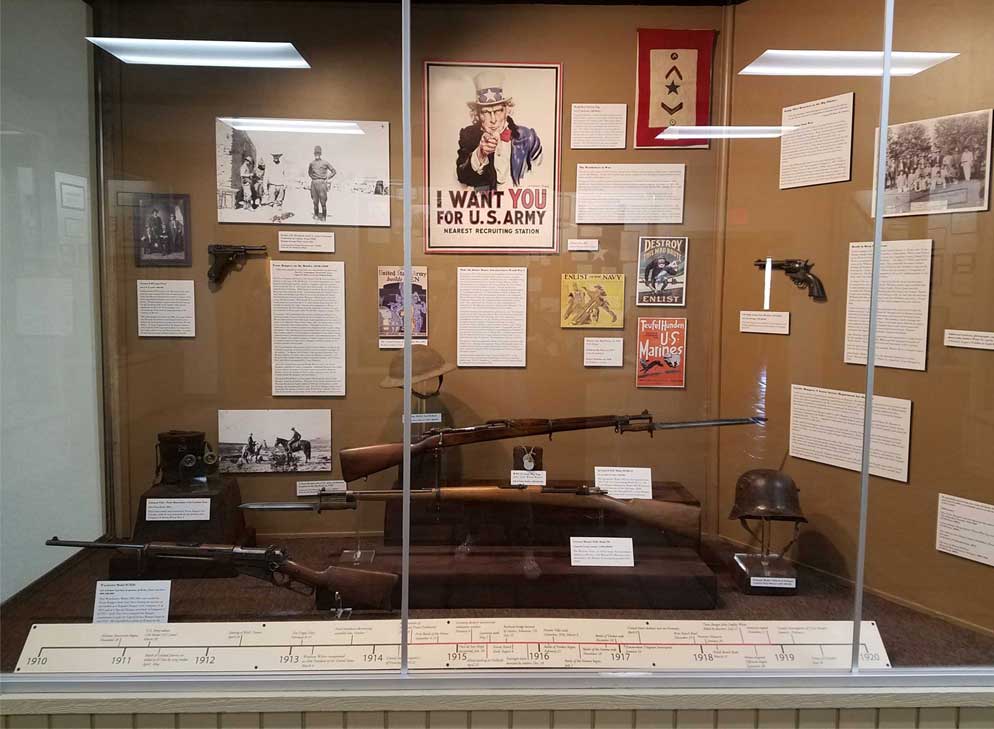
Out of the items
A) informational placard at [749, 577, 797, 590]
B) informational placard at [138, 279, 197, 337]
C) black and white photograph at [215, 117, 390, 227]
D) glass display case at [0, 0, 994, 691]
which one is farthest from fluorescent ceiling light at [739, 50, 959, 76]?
informational placard at [138, 279, 197, 337]

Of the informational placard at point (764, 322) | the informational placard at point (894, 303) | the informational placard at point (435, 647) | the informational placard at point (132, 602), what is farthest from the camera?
the informational placard at point (764, 322)

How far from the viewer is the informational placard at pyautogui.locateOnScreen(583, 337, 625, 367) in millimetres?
2084

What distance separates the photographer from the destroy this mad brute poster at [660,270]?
2.06 meters

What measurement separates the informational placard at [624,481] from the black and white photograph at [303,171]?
1204mm

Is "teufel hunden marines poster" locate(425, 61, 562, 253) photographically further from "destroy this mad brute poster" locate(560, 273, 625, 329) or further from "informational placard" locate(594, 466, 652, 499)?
"informational placard" locate(594, 466, 652, 499)

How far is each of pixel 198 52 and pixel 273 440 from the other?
1.34m

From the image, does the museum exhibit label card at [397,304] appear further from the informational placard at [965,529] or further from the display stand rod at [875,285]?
the informational placard at [965,529]

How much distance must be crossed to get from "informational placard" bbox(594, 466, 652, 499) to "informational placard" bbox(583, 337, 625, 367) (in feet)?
1.33

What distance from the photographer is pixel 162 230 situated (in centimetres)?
192

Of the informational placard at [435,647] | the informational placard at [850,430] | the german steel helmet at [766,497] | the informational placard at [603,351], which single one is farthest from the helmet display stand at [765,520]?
the informational placard at [603,351]

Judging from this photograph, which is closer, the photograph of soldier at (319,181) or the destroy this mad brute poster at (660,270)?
the photograph of soldier at (319,181)

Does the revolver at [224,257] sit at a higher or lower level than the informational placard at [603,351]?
higher

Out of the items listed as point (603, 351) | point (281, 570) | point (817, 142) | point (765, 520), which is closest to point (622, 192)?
point (603, 351)

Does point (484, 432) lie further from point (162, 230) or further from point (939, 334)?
point (939, 334)
